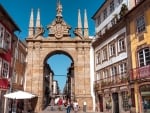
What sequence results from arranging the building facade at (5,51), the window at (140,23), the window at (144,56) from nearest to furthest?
the window at (144,56) < the window at (140,23) < the building facade at (5,51)

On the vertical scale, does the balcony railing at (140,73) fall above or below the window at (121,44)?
below

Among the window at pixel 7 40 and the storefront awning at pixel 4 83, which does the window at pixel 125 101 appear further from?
the window at pixel 7 40

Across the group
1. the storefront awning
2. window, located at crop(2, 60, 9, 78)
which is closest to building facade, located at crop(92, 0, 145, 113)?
the storefront awning

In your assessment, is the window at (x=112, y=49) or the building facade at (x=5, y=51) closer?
the building facade at (x=5, y=51)

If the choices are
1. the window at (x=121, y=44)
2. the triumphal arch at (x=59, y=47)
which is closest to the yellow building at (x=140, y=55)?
the window at (x=121, y=44)

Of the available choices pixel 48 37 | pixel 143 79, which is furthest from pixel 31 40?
pixel 143 79

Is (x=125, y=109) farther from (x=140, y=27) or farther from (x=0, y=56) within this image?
(x=0, y=56)

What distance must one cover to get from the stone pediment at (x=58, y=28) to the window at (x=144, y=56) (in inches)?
667

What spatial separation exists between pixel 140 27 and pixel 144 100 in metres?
6.37

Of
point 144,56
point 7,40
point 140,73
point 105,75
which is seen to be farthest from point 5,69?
point 144,56

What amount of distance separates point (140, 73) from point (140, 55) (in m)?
1.80

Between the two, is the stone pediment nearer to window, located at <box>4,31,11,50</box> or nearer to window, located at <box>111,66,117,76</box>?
window, located at <box>111,66,117,76</box>

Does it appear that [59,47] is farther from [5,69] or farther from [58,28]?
[5,69]

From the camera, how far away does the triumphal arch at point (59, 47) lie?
37500 mm
